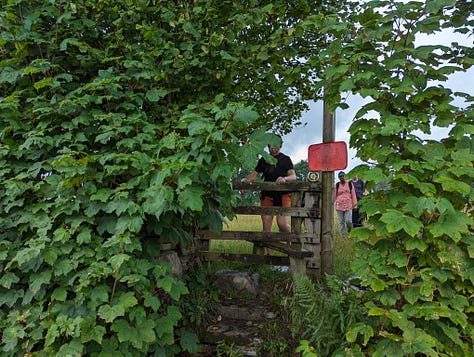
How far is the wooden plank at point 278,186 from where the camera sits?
485 centimetres

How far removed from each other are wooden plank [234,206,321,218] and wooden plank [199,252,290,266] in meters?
0.62

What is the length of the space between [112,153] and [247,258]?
2777mm

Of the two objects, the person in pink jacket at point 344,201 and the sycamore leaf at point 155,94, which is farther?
the person in pink jacket at point 344,201

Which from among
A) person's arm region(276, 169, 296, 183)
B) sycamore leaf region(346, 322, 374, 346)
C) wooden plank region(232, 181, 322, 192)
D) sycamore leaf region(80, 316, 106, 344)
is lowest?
sycamore leaf region(80, 316, 106, 344)

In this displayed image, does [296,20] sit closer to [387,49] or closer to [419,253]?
[387,49]

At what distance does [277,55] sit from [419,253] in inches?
91.4

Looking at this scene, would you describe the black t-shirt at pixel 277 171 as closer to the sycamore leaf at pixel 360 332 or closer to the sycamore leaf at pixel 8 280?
the sycamore leaf at pixel 360 332

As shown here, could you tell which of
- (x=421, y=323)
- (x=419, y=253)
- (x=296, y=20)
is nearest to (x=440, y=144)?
(x=419, y=253)

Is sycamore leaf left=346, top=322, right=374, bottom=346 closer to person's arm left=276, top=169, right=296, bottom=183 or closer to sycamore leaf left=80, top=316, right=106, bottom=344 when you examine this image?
sycamore leaf left=80, top=316, right=106, bottom=344

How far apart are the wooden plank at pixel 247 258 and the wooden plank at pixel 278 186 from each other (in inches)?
38.5

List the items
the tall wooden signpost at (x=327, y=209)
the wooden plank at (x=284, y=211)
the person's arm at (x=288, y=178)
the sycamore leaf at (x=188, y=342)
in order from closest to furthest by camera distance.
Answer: the sycamore leaf at (x=188, y=342), the tall wooden signpost at (x=327, y=209), the wooden plank at (x=284, y=211), the person's arm at (x=288, y=178)

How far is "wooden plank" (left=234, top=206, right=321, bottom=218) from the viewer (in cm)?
484

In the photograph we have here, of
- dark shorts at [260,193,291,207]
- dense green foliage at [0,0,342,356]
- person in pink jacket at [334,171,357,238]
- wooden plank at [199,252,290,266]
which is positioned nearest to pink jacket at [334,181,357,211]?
person in pink jacket at [334,171,357,238]

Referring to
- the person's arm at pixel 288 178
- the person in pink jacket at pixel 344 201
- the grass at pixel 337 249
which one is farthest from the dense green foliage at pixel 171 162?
the person in pink jacket at pixel 344 201
